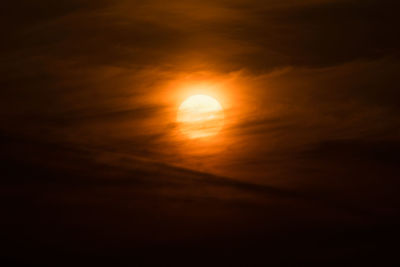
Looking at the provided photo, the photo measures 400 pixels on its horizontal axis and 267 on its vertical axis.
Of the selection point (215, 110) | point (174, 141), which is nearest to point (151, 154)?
point (174, 141)

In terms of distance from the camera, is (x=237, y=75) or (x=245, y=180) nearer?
(x=245, y=180)

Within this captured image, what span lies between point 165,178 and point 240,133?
590 mm

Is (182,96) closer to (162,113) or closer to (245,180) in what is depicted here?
(162,113)

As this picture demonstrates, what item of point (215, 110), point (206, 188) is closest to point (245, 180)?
point (206, 188)

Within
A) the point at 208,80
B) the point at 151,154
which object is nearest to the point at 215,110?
the point at 208,80

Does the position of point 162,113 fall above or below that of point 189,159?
above

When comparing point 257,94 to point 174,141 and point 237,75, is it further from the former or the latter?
point 174,141

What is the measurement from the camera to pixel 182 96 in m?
5.76

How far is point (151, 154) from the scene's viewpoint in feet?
18.2

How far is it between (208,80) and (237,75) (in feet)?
0.64

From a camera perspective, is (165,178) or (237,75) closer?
(165,178)

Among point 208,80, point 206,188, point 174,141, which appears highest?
point 208,80

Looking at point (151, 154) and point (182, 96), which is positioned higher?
point (182, 96)

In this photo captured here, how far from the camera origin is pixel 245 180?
5375 millimetres
